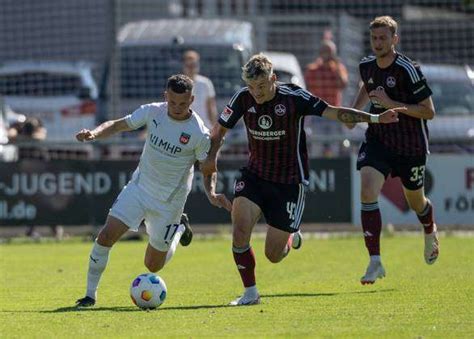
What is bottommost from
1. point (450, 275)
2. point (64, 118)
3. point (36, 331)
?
point (64, 118)

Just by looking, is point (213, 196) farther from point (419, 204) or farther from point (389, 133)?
point (419, 204)

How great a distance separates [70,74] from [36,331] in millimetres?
16713

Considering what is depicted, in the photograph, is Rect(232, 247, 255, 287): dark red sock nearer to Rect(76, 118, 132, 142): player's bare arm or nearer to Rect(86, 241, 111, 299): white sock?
Rect(86, 241, 111, 299): white sock

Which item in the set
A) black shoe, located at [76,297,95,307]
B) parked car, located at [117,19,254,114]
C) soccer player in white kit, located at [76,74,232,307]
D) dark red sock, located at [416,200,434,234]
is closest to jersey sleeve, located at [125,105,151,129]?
soccer player in white kit, located at [76,74,232,307]

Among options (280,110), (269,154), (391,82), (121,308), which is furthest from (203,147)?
(391,82)

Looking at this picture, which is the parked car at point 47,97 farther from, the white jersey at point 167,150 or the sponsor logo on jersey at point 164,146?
the sponsor logo on jersey at point 164,146

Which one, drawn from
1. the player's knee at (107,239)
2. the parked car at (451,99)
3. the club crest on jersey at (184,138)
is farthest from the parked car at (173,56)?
the player's knee at (107,239)

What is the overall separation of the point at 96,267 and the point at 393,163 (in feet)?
10.4

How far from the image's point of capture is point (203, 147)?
11148mm

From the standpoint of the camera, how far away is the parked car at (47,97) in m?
24.4

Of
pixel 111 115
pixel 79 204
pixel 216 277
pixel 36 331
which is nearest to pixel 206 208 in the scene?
pixel 79 204

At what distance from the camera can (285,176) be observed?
11391 millimetres

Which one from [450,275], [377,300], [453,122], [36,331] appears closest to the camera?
[36,331]

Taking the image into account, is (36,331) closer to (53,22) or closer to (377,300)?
(377,300)
